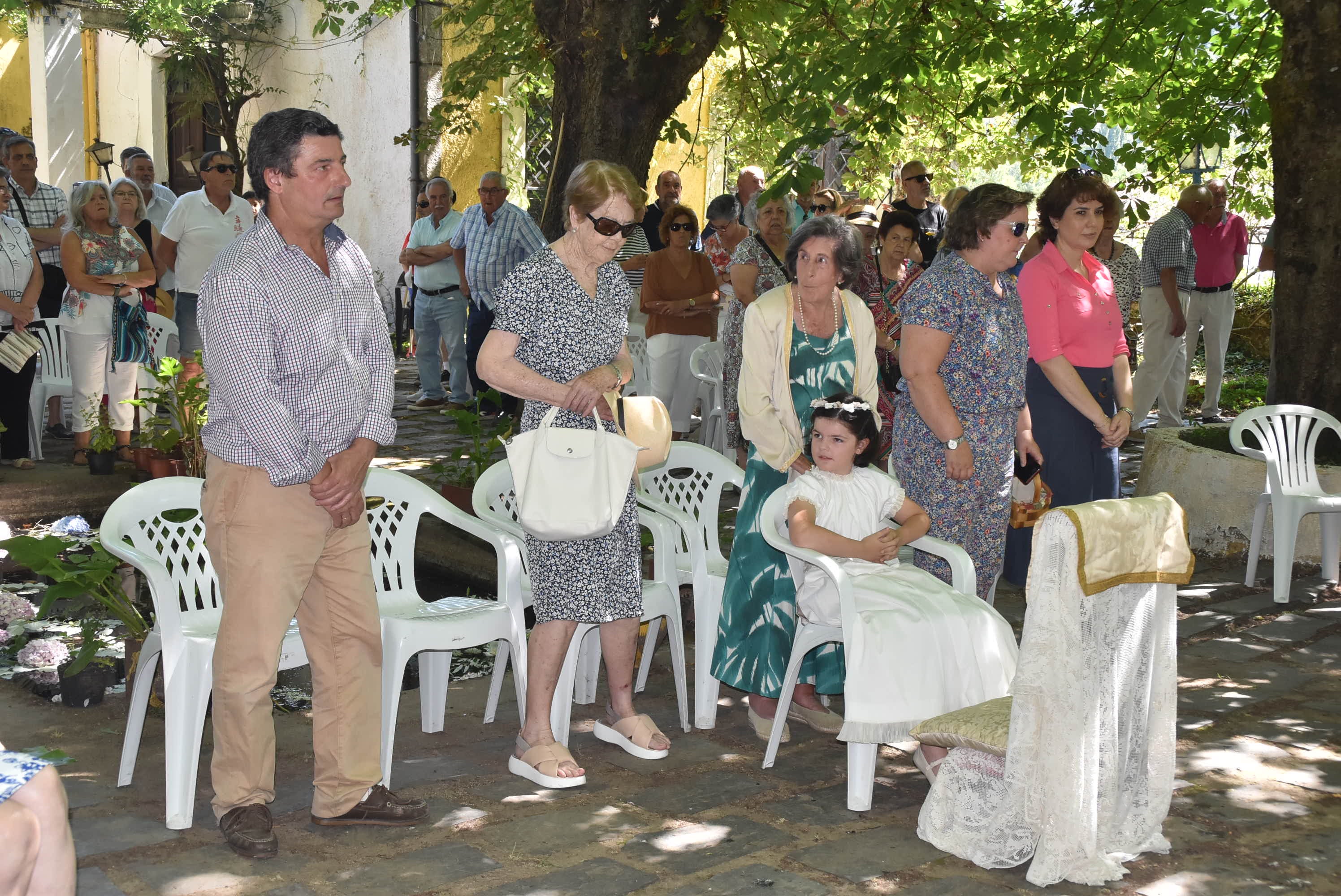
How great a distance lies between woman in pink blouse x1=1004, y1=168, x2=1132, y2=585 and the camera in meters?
5.74

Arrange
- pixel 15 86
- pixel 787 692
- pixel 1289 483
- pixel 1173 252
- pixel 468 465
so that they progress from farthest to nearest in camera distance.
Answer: pixel 15 86 → pixel 1173 252 → pixel 468 465 → pixel 1289 483 → pixel 787 692

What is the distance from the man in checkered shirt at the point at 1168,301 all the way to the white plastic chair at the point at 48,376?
7.67 m

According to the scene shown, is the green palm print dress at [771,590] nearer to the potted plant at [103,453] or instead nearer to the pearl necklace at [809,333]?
the pearl necklace at [809,333]

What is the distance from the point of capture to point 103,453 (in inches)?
333

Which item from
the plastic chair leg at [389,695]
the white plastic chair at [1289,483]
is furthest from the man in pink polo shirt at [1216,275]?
the plastic chair leg at [389,695]

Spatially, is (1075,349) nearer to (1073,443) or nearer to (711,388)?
(1073,443)


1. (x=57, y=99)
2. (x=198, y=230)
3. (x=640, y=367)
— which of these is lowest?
(x=640, y=367)

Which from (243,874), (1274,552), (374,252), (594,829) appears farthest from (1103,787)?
(374,252)

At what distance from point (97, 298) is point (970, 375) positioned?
19.0 feet

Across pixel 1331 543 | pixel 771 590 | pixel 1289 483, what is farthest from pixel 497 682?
pixel 1331 543

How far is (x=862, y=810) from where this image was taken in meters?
4.28

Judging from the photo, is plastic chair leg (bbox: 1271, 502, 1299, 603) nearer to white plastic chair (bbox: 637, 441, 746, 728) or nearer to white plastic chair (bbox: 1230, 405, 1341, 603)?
white plastic chair (bbox: 1230, 405, 1341, 603)

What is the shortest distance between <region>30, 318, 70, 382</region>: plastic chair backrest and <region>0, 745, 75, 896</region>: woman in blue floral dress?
7.06m

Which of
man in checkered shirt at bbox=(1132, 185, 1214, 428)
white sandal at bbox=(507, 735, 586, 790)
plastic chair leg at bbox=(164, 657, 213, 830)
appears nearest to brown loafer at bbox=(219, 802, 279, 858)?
plastic chair leg at bbox=(164, 657, 213, 830)
